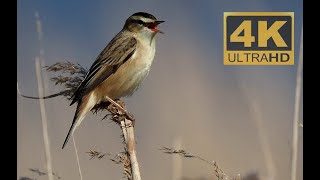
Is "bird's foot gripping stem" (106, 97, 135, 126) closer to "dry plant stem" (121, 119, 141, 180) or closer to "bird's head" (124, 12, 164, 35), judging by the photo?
"dry plant stem" (121, 119, 141, 180)

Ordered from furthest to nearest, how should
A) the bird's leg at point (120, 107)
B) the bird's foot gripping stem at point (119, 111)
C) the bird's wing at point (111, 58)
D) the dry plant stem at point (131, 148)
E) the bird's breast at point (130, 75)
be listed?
the bird's breast at point (130, 75) → the bird's wing at point (111, 58) → the bird's leg at point (120, 107) → the bird's foot gripping stem at point (119, 111) → the dry plant stem at point (131, 148)

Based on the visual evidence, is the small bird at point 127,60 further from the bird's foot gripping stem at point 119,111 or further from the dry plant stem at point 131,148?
the dry plant stem at point 131,148

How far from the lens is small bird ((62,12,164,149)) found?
3.15 m

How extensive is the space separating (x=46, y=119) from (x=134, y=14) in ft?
2.41

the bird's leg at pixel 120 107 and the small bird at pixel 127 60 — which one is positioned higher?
the small bird at pixel 127 60

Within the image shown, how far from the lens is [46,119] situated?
117 inches

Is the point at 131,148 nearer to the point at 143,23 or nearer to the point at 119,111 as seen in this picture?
the point at 119,111

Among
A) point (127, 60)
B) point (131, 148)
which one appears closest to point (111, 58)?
point (127, 60)

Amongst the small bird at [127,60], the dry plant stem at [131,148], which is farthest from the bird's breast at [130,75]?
the dry plant stem at [131,148]

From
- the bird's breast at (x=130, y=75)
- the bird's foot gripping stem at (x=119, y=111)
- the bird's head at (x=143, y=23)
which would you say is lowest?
the bird's foot gripping stem at (x=119, y=111)

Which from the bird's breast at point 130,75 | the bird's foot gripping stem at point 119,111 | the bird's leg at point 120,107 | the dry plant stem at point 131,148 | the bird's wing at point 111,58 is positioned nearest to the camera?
the dry plant stem at point 131,148

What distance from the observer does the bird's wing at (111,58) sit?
10.1 ft

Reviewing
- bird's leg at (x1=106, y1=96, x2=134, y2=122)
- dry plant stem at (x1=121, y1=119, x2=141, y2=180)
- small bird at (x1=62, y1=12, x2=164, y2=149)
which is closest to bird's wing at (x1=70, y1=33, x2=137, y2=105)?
small bird at (x1=62, y1=12, x2=164, y2=149)

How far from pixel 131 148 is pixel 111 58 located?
0.94 m
